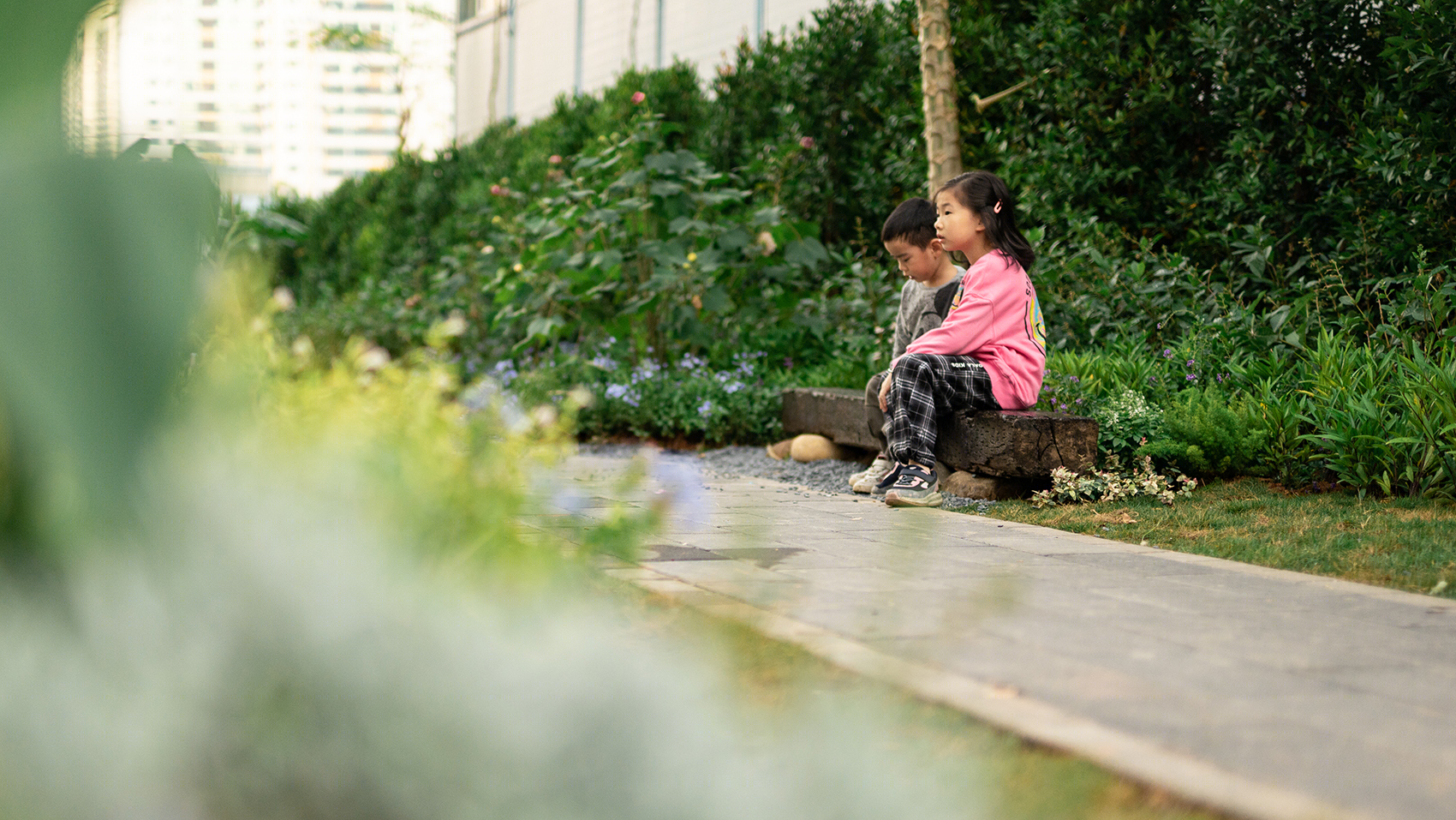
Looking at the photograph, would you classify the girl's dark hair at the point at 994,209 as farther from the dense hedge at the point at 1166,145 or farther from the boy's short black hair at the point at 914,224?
the dense hedge at the point at 1166,145

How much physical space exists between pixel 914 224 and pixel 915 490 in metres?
1.39

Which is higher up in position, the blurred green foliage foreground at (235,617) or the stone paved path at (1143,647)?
the blurred green foliage foreground at (235,617)

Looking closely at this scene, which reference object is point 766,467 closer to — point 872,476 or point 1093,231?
point 872,476

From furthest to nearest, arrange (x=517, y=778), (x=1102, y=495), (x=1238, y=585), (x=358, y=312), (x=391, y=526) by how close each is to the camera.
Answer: (x=358, y=312)
(x=1102, y=495)
(x=1238, y=585)
(x=391, y=526)
(x=517, y=778)

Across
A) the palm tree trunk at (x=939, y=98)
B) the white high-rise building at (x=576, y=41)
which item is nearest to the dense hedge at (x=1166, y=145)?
the palm tree trunk at (x=939, y=98)

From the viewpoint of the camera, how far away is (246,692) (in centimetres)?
132

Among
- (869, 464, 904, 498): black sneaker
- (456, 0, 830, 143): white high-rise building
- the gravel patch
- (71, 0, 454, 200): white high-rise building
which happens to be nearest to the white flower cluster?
the gravel patch

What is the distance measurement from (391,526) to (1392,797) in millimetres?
1423

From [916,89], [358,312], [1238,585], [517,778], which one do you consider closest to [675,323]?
[916,89]

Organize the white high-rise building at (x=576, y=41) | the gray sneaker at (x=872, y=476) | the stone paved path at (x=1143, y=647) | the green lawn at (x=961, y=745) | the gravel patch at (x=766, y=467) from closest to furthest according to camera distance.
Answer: the green lawn at (x=961, y=745)
the stone paved path at (x=1143, y=647)
the gray sneaker at (x=872, y=476)
the gravel patch at (x=766, y=467)
the white high-rise building at (x=576, y=41)

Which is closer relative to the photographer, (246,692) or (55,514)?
(246,692)

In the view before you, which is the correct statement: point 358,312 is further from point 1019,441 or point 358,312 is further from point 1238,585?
point 1238,585

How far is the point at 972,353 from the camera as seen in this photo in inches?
200

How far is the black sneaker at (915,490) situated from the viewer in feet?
15.7
